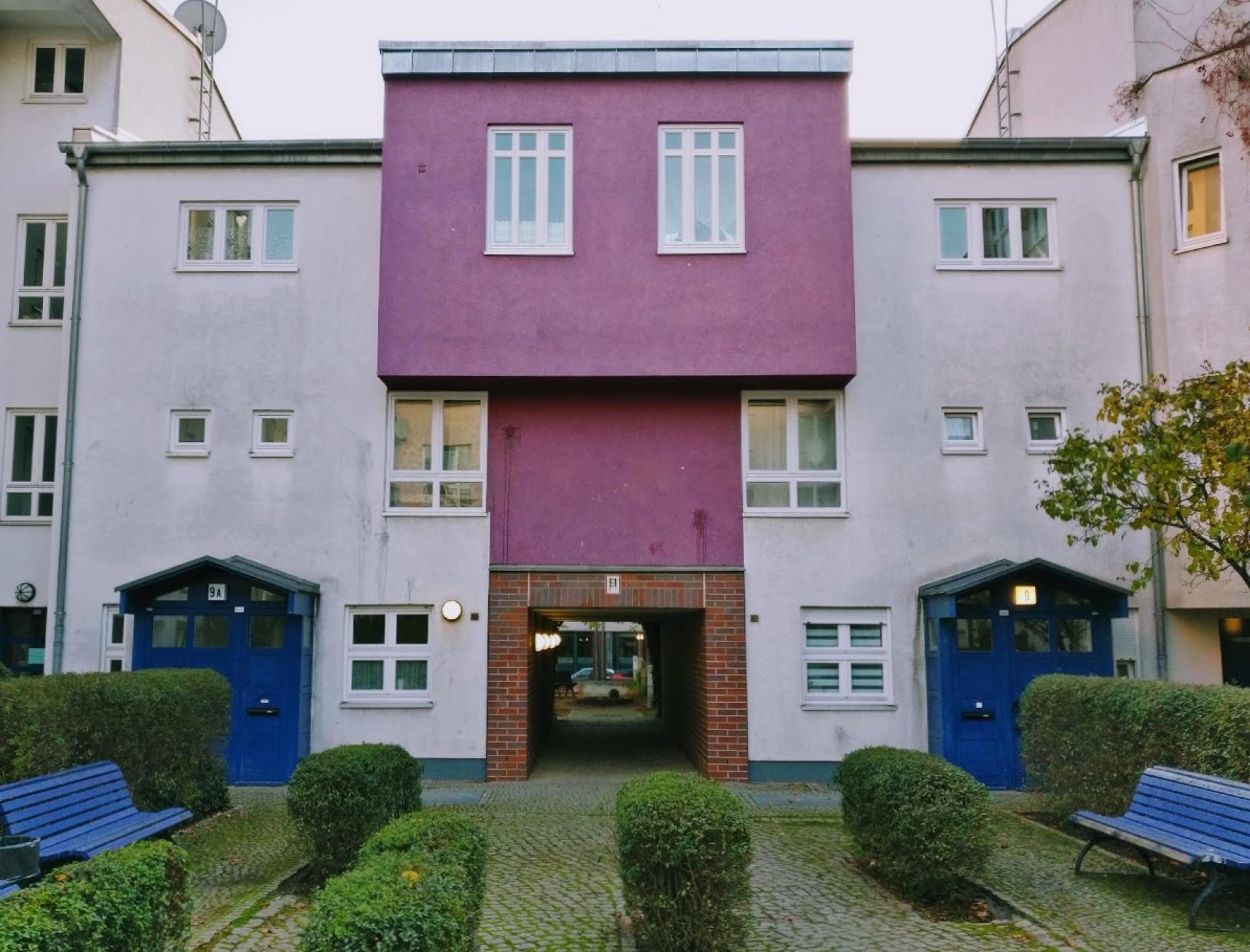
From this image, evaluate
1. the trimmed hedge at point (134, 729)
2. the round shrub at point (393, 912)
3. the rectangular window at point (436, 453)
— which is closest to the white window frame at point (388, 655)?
the rectangular window at point (436, 453)

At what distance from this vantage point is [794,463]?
14523 millimetres

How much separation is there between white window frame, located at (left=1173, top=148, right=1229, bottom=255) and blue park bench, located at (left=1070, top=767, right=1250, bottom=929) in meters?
8.53

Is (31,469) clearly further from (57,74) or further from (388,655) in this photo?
(57,74)

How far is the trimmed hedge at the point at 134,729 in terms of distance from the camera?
328 inches

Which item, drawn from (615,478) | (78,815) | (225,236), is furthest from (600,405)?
(78,815)

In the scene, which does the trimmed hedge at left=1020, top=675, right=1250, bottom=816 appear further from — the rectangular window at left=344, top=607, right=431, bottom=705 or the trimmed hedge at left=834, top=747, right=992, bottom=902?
the rectangular window at left=344, top=607, right=431, bottom=705

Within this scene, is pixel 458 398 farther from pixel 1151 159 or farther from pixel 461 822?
pixel 1151 159

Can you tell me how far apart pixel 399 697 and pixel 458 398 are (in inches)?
160

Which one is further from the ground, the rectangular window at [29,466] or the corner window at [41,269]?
the corner window at [41,269]

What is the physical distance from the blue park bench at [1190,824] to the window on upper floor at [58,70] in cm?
1707

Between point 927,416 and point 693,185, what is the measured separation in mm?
4397

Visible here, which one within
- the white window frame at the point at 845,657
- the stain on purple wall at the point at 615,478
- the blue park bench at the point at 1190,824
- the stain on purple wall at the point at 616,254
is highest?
the stain on purple wall at the point at 616,254

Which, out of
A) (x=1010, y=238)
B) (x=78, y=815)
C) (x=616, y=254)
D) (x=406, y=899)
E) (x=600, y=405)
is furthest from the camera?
(x=1010, y=238)

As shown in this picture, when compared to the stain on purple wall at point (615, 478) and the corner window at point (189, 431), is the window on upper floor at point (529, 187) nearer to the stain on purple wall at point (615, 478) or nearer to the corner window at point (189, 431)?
the stain on purple wall at point (615, 478)
